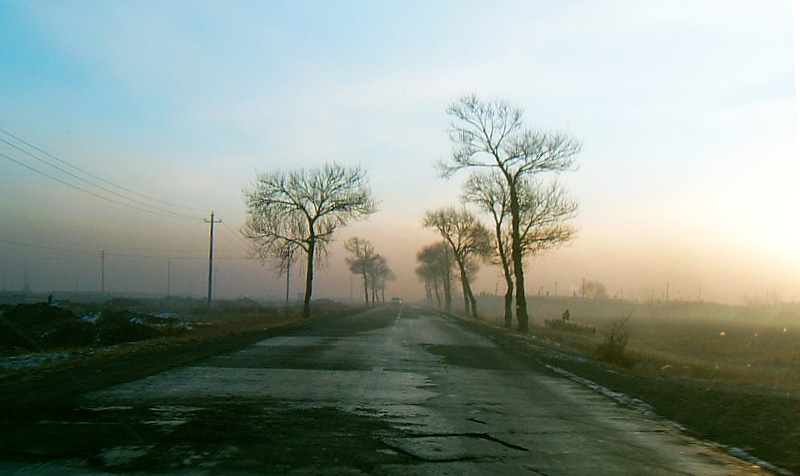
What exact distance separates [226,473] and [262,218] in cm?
4150

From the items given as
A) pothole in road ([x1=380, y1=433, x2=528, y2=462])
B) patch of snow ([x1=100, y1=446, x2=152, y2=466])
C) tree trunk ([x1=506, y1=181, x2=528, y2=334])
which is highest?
tree trunk ([x1=506, y1=181, x2=528, y2=334])

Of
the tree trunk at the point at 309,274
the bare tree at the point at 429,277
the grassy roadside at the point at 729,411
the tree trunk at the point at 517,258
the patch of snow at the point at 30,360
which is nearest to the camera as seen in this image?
the grassy roadside at the point at 729,411

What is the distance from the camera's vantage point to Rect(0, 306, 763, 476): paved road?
6.02m

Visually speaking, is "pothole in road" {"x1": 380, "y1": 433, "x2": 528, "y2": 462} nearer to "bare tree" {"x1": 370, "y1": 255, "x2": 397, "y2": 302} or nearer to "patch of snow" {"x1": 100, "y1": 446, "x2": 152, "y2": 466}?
"patch of snow" {"x1": 100, "y1": 446, "x2": 152, "y2": 466}

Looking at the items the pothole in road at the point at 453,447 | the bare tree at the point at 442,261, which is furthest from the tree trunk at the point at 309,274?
the pothole in road at the point at 453,447

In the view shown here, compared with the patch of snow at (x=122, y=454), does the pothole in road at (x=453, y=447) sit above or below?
below

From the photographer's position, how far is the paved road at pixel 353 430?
6016 millimetres

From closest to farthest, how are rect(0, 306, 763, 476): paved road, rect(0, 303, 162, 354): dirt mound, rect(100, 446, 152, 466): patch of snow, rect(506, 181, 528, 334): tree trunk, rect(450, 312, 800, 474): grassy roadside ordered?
rect(100, 446, 152, 466): patch of snow
rect(0, 306, 763, 476): paved road
rect(450, 312, 800, 474): grassy roadside
rect(0, 303, 162, 354): dirt mound
rect(506, 181, 528, 334): tree trunk

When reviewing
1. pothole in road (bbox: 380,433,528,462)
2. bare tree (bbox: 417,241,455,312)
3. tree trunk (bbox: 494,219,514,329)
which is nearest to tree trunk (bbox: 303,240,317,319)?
tree trunk (bbox: 494,219,514,329)

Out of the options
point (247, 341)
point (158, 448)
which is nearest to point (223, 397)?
point (158, 448)

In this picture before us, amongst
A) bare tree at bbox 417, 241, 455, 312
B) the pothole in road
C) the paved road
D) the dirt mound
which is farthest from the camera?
bare tree at bbox 417, 241, 455, 312

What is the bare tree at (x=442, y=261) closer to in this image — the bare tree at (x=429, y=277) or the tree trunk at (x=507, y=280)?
the bare tree at (x=429, y=277)

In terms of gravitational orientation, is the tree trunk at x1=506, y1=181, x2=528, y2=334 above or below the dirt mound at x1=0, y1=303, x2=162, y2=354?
above

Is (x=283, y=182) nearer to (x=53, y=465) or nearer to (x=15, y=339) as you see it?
(x=15, y=339)
